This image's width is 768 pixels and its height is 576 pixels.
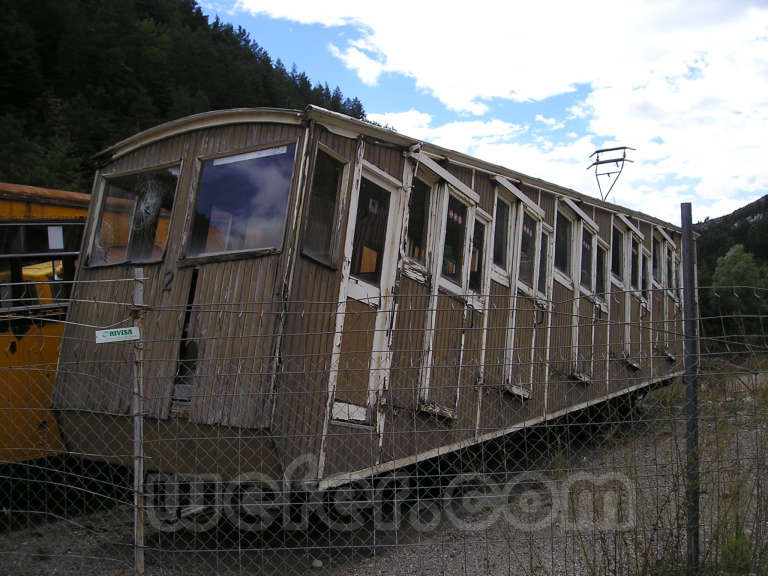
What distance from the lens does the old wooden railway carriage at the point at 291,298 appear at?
4906mm

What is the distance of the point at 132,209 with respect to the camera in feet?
21.1

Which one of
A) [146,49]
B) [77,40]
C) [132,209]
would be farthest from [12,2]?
[132,209]

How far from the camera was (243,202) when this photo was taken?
5461 millimetres

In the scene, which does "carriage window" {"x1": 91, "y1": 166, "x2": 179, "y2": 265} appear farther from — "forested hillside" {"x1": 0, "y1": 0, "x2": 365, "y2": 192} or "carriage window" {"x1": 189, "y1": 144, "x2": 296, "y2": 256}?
"forested hillside" {"x1": 0, "y1": 0, "x2": 365, "y2": 192}

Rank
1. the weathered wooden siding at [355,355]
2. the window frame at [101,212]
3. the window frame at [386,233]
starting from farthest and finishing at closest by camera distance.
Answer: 1. the window frame at [101,212]
2. the window frame at [386,233]
3. the weathered wooden siding at [355,355]

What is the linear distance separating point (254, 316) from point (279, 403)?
26.7 inches

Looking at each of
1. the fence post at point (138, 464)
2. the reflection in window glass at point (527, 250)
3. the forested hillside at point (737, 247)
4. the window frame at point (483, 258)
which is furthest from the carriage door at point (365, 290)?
the forested hillside at point (737, 247)

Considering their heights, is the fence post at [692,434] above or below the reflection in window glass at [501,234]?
below

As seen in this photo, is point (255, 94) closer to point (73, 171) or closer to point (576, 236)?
point (73, 171)

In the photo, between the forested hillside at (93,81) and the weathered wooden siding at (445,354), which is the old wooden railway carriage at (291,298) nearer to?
the weathered wooden siding at (445,354)

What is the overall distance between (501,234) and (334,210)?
2.90 metres

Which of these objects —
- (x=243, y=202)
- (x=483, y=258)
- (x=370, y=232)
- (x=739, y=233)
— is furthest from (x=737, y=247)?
(x=243, y=202)

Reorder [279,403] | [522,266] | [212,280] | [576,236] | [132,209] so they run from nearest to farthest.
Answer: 1. [279,403]
2. [212,280]
3. [132,209]
4. [522,266]
5. [576,236]

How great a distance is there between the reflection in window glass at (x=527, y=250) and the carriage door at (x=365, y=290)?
103 inches
